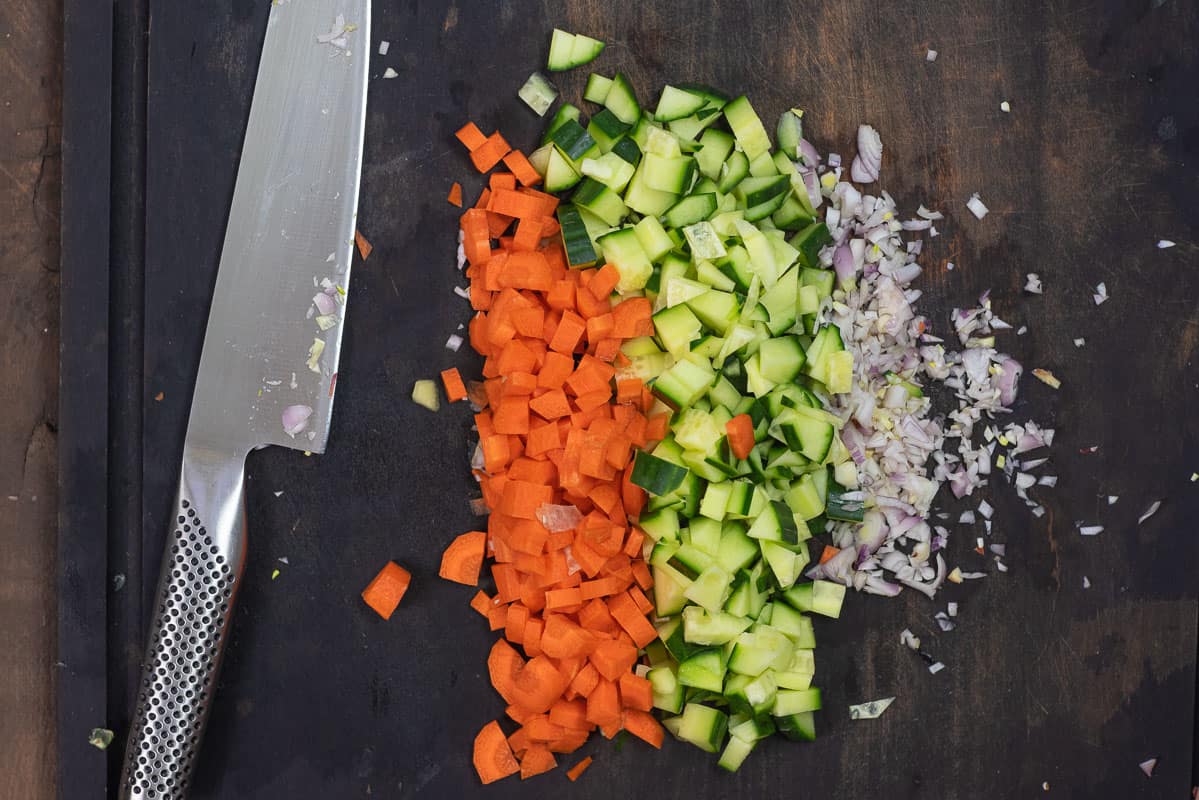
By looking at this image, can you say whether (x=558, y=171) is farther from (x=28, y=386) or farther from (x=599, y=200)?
(x=28, y=386)

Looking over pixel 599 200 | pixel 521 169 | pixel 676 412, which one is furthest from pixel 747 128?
pixel 676 412

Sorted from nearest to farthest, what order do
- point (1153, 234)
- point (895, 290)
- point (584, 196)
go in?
point (584, 196) < point (895, 290) < point (1153, 234)

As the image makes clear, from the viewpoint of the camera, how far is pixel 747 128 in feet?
5.67

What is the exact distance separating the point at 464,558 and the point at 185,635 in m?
0.50

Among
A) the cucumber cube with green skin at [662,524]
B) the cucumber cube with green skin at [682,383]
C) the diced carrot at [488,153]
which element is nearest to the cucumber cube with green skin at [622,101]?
the diced carrot at [488,153]

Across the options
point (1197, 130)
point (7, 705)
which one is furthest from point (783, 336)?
point (7, 705)

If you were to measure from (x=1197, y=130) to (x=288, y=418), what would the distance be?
185 centimetres

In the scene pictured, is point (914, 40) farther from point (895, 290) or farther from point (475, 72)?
point (475, 72)

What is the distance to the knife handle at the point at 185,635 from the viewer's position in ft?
5.37

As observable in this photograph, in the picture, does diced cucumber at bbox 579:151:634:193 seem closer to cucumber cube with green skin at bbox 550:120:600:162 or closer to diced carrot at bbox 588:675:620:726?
cucumber cube with green skin at bbox 550:120:600:162

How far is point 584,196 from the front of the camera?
1672mm

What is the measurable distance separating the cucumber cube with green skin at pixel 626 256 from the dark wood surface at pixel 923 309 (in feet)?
0.92

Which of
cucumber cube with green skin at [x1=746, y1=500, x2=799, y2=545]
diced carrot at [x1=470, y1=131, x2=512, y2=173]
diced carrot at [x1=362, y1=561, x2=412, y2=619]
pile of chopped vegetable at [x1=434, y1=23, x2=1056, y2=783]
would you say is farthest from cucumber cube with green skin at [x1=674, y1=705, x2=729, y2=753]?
diced carrot at [x1=470, y1=131, x2=512, y2=173]

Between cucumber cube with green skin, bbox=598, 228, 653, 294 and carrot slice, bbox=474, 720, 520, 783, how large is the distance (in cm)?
85
